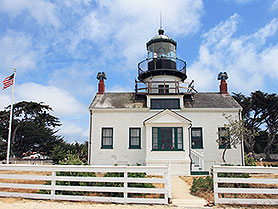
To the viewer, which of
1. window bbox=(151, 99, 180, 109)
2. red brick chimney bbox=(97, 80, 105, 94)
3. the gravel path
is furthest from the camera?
red brick chimney bbox=(97, 80, 105, 94)

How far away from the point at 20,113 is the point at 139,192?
32073 millimetres

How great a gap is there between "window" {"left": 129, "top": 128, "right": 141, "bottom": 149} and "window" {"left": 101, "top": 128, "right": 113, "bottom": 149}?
1.43m

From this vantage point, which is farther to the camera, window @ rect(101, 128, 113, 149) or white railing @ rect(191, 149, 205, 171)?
window @ rect(101, 128, 113, 149)

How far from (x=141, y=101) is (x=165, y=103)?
199cm

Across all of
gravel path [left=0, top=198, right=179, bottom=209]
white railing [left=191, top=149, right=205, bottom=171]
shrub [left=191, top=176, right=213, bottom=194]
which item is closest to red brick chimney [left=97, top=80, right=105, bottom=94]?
white railing [left=191, top=149, right=205, bottom=171]

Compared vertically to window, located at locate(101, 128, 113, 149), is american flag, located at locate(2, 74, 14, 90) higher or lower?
higher

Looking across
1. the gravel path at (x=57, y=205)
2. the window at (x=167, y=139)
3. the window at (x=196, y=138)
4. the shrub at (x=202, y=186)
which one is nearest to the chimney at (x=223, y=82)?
the window at (x=196, y=138)

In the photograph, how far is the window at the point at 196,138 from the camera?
17922 millimetres

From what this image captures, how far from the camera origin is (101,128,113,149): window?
18.0 metres

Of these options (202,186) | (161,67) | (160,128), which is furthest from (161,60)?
(202,186)

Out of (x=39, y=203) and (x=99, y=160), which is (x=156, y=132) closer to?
(x=99, y=160)

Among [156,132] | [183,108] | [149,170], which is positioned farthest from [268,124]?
[149,170]

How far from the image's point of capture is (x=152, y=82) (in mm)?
19750

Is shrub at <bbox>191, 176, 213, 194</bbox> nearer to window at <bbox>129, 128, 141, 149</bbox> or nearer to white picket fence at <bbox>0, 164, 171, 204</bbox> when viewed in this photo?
white picket fence at <bbox>0, 164, 171, 204</bbox>
